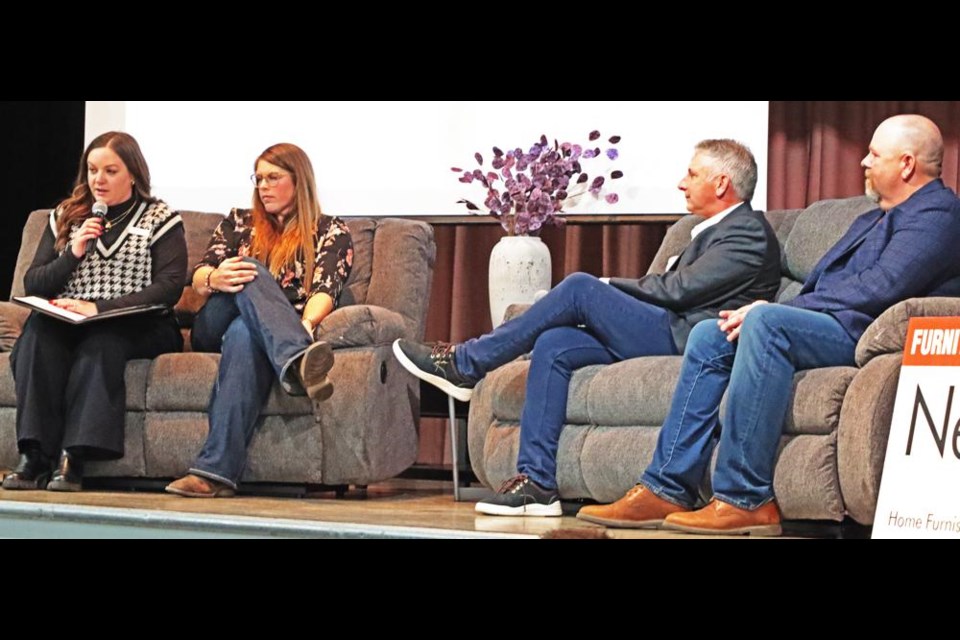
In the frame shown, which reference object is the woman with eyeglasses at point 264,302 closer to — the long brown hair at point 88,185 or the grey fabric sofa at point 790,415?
the long brown hair at point 88,185

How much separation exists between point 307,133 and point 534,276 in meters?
1.36

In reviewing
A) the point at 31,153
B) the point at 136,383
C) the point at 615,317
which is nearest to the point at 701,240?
the point at 615,317

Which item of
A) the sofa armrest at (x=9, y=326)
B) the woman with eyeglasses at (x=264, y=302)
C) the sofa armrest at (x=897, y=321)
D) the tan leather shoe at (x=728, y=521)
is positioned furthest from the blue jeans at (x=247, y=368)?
the sofa armrest at (x=897, y=321)

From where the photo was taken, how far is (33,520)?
9.99 ft

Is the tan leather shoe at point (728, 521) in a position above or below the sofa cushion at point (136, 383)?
below

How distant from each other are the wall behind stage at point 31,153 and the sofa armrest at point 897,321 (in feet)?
12.7

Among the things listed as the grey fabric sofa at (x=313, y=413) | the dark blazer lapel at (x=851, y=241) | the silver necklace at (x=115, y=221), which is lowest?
the grey fabric sofa at (x=313, y=413)

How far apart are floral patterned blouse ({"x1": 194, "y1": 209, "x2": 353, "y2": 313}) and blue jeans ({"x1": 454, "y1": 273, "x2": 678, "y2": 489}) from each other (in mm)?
711

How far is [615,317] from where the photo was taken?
3.41 metres

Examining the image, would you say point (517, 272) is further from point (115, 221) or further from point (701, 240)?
point (115, 221)

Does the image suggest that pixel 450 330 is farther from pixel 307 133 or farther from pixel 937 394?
pixel 937 394

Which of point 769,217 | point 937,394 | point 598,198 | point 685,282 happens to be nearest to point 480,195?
point 598,198

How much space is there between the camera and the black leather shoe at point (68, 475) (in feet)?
12.6

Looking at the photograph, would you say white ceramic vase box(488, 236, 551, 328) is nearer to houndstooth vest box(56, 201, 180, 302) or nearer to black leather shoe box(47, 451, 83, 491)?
houndstooth vest box(56, 201, 180, 302)
